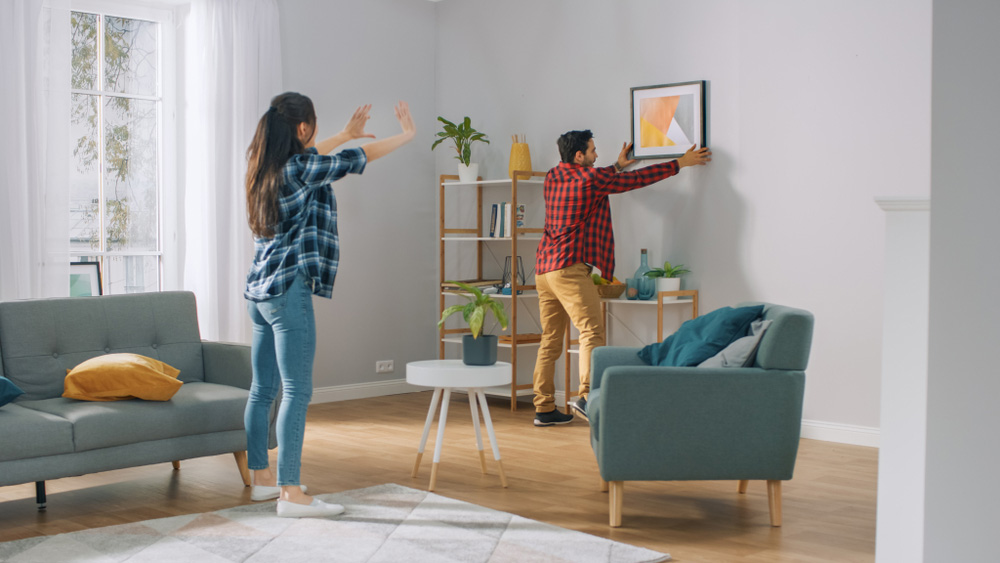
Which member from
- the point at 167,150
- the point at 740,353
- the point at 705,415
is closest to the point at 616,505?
the point at 705,415

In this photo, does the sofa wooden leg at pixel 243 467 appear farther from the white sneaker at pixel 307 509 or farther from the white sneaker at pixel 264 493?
the white sneaker at pixel 307 509

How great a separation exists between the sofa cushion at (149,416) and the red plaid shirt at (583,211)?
7.09 feet

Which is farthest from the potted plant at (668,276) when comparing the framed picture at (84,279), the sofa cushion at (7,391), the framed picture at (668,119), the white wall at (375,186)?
the sofa cushion at (7,391)

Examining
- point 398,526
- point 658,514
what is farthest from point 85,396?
point 658,514

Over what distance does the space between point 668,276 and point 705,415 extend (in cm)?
224

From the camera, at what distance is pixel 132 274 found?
18.0ft

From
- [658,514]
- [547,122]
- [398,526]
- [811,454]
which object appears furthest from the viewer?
[547,122]

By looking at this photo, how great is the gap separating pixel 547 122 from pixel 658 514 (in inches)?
132

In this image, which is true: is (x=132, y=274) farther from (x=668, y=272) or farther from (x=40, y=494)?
(x=668, y=272)

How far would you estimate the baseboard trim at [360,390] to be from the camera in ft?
20.3

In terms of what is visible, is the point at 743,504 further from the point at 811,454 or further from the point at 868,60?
the point at 868,60

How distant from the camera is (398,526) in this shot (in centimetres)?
320

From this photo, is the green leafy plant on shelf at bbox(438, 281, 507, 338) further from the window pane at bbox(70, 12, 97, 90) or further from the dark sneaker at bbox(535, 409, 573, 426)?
the window pane at bbox(70, 12, 97, 90)

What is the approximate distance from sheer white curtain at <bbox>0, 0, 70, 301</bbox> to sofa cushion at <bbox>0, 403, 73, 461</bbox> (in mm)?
1611
